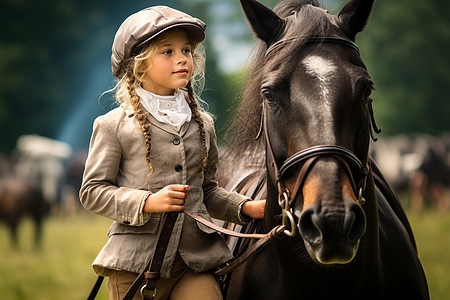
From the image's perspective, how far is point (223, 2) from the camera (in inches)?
1165

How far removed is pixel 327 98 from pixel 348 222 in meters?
0.47

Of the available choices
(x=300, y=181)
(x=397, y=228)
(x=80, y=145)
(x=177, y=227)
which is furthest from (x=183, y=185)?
(x=80, y=145)

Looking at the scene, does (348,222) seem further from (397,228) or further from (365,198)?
(397,228)

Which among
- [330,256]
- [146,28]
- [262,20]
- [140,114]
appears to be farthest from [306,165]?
[146,28]

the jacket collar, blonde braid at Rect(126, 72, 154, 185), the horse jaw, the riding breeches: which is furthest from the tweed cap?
the horse jaw

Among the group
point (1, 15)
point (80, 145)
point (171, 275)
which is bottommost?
point (80, 145)

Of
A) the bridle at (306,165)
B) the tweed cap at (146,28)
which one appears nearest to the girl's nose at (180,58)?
the tweed cap at (146,28)

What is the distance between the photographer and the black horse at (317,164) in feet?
6.42

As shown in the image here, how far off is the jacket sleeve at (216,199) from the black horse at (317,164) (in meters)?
0.18

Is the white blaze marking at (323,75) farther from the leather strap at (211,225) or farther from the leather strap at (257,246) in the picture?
→ the leather strap at (211,225)

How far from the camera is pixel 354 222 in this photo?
1.93 metres

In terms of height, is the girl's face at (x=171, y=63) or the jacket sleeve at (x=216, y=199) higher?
the girl's face at (x=171, y=63)

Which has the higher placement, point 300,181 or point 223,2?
point 300,181

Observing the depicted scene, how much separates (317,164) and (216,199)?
903 millimetres
